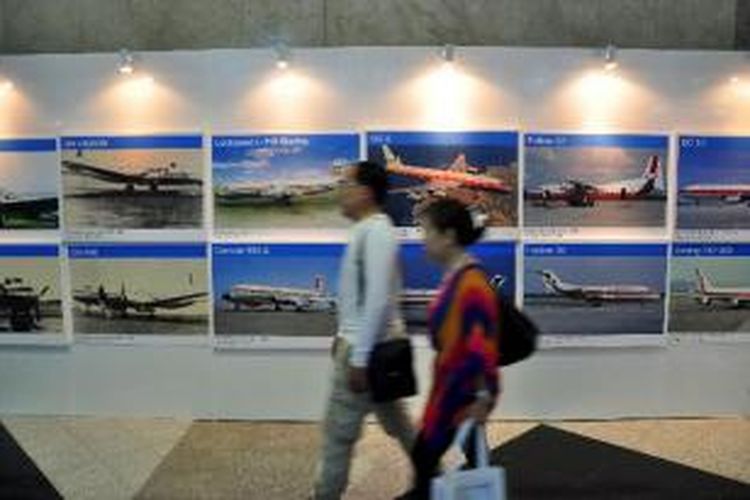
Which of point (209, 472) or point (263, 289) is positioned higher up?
point (263, 289)

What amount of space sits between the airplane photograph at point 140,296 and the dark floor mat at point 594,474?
2.01 m

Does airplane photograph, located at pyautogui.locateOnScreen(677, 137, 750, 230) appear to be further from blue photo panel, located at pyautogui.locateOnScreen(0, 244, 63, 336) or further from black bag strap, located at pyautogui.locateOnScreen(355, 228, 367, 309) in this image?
blue photo panel, located at pyautogui.locateOnScreen(0, 244, 63, 336)

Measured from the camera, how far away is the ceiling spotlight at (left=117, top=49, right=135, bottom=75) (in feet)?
16.2

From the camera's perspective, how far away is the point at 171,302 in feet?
16.6

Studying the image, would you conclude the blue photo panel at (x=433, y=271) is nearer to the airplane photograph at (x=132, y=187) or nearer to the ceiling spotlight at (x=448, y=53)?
the ceiling spotlight at (x=448, y=53)

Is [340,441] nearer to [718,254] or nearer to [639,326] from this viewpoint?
[639,326]

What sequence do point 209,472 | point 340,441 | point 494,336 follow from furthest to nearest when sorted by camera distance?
point 209,472, point 340,441, point 494,336

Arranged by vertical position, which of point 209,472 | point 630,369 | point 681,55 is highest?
point 681,55

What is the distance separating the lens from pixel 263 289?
16.4 ft

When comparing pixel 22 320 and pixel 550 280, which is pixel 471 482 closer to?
pixel 550 280

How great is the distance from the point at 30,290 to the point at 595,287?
3.46 meters

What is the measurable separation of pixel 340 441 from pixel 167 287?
2128 mm

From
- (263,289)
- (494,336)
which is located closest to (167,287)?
(263,289)

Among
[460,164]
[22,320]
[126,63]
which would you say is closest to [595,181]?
[460,164]
